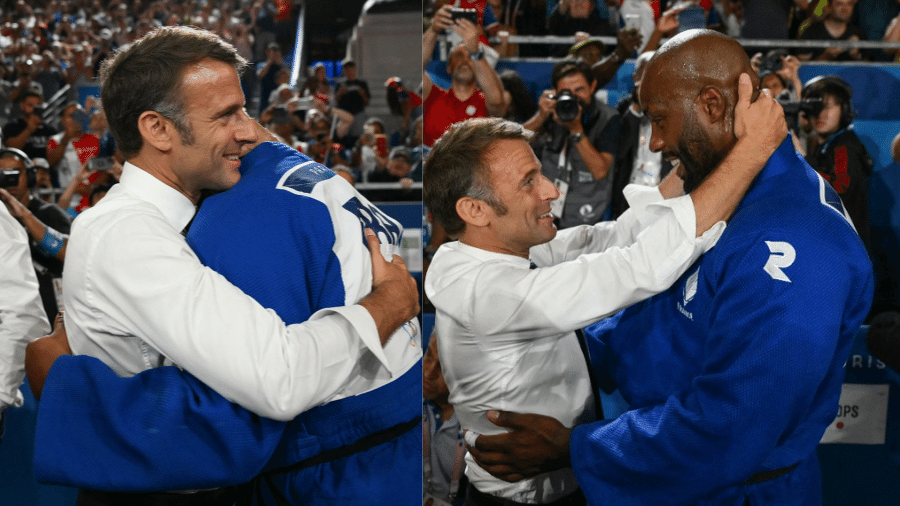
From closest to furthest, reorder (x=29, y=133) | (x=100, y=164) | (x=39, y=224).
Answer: (x=39, y=224), (x=100, y=164), (x=29, y=133)

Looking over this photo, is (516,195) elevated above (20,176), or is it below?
above

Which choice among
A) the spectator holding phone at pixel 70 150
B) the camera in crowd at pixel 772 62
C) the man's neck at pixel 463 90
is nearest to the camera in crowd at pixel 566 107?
the man's neck at pixel 463 90

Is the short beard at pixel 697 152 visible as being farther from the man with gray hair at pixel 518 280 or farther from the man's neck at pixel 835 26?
the man's neck at pixel 835 26

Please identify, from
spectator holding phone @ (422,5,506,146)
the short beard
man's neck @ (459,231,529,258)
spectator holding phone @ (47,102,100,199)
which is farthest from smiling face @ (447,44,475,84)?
spectator holding phone @ (47,102,100,199)

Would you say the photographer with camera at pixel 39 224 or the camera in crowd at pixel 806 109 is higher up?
the camera in crowd at pixel 806 109

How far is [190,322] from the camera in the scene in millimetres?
1081

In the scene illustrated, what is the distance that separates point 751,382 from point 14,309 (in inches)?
75.5

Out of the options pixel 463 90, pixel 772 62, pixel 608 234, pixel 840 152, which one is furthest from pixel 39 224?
pixel 772 62

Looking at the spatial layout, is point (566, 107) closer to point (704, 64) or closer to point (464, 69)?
A: point (464, 69)

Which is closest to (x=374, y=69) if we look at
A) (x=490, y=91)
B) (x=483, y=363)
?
(x=490, y=91)

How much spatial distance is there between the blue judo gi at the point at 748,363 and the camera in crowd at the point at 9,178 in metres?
2.77

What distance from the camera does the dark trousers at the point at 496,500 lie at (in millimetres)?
1562

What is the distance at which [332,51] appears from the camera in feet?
31.2

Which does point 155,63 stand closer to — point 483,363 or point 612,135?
point 483,363
